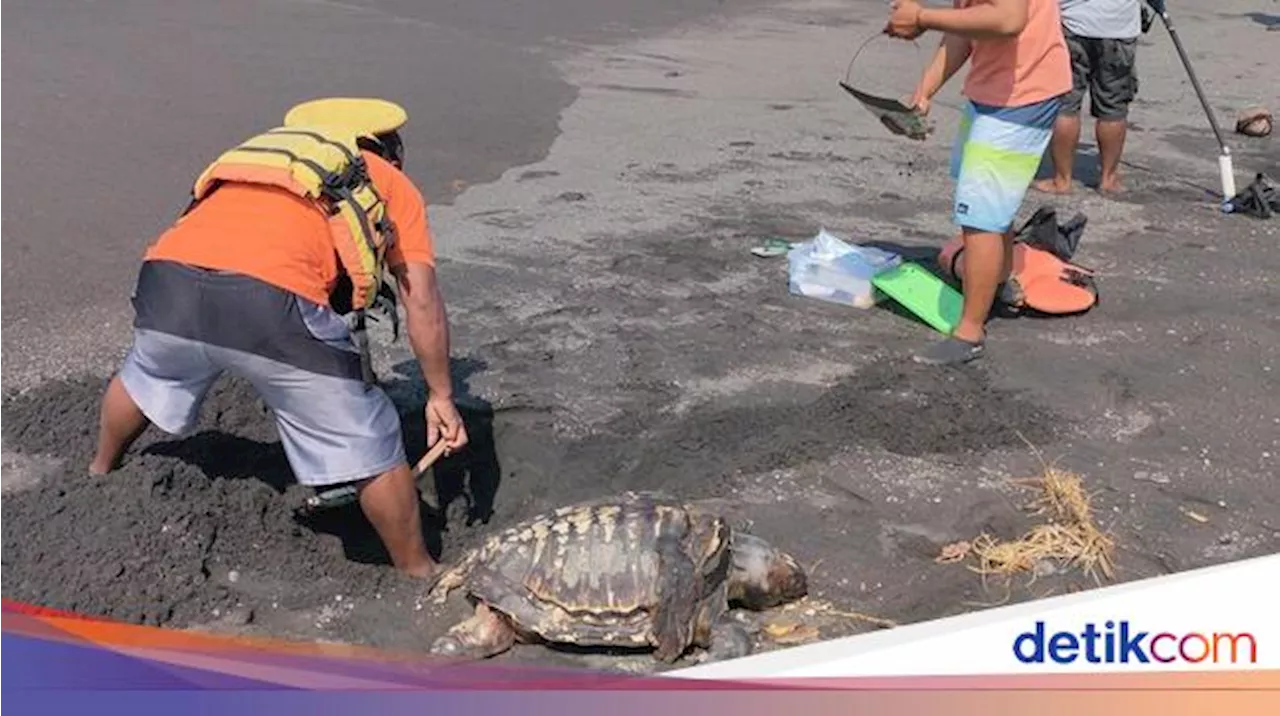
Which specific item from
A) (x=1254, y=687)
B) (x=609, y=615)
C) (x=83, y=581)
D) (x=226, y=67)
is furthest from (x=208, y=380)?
(x=226, y=67)

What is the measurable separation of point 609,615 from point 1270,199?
19.1ft

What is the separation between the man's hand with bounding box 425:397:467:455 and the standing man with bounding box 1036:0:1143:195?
5240 mm

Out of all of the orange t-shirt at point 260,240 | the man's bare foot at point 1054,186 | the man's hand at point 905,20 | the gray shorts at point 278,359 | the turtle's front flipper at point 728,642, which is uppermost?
the man's hand at point 905,20

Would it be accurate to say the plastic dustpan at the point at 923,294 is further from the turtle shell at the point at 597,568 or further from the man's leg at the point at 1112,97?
the man's leg at the point at 1112,97

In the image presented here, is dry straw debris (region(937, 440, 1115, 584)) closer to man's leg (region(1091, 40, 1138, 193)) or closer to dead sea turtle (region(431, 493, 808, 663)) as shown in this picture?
dead sea turtle (region(431, 493, 808, 663))

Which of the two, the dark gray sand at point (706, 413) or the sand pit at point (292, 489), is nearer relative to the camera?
the sand pit at point (292, 489)

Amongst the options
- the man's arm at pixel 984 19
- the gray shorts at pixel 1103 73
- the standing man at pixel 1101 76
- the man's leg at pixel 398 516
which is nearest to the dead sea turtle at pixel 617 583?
the man's leg at pixel 398 516

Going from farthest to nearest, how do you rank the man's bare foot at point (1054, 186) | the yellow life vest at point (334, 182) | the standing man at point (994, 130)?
the man's bare foot at point (1054, 186)
the standing man at point (994, 130)
the yellow life vest at point (334, 182)

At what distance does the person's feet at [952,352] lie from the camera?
5.51 m

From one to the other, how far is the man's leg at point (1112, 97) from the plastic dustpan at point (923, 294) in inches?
106

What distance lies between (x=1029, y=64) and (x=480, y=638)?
3.25m

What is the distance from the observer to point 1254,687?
274 centimetres

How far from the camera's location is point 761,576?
12.3 feet

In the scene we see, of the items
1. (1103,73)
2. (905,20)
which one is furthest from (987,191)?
(1103,73)
